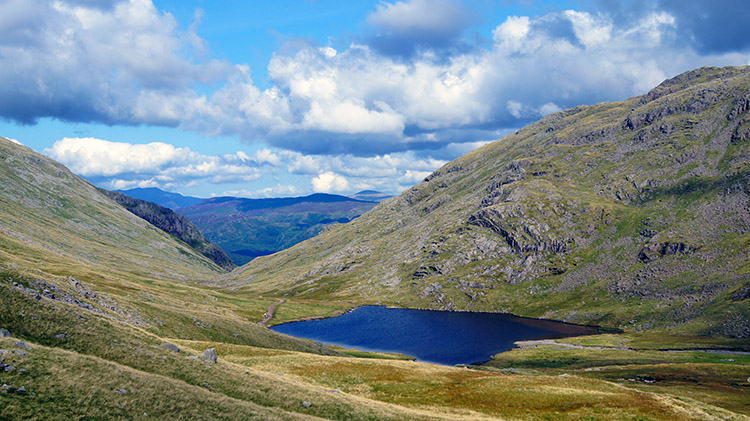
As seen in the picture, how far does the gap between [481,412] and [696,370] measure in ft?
265

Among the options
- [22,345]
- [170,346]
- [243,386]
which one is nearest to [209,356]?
[170,346]

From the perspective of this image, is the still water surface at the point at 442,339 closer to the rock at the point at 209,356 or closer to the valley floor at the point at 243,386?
the valley floor at the point at 243,386

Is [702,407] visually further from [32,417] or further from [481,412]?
[32,417]

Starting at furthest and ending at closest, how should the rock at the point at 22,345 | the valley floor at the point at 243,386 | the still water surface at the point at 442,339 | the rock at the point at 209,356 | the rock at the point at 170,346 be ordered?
1. the still water surface at the point at 442,339
2. the rock at the point at 209,356
3. the rock at the point at 170,346
4. the rock at the point at 22,345
5. the valley floor at the point at 243,386

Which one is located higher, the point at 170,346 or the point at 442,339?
the point at 170,346

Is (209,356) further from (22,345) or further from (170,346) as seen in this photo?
(22,345)

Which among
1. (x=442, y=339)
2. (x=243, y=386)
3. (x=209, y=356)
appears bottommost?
(x=442, y=339)

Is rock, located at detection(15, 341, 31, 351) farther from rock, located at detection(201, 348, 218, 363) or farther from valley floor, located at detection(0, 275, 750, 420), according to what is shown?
rock, located at detection(201, 348, 218, 363)

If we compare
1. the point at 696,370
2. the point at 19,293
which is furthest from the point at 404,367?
the point at 696,370

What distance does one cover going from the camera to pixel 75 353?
35344mm

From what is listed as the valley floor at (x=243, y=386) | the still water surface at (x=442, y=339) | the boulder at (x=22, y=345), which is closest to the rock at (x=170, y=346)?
the valley floor at (x=243, y=386)

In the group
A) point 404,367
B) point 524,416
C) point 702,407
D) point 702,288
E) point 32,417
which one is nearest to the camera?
point 32,417

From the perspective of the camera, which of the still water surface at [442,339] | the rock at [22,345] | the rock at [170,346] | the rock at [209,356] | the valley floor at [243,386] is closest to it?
the valley floor at [243,386]

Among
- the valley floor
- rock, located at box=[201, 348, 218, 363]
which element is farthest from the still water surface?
rock, located at box=[201, 348, 218, 363]
